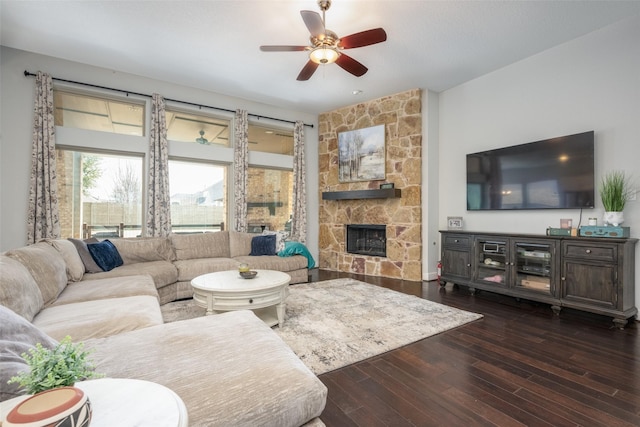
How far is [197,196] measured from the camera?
16.7ft

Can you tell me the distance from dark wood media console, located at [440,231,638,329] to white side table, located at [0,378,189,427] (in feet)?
12.5

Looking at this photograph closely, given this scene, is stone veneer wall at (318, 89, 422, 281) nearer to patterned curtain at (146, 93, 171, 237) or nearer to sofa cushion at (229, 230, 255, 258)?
sofa cushion at (229, 230, 255, 258)

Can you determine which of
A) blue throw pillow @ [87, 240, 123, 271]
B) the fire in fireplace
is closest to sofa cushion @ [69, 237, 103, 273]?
blue throw pillow @ [87, 240, 123, 271]

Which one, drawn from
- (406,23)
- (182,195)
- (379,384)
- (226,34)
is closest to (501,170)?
(406,23)

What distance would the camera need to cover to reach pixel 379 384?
1920 mm

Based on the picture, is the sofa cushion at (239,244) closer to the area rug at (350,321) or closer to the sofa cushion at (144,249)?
the sofa cushion at (144,249)

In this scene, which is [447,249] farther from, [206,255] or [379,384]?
[206,255]

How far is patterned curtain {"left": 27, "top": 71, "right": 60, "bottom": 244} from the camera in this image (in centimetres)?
370

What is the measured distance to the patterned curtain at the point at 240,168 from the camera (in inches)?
203

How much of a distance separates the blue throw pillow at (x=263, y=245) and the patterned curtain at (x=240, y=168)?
643 millimetres

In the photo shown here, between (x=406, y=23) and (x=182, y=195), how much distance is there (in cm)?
402

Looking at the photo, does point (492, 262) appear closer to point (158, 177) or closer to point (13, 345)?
point (13, 345)

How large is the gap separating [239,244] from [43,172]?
102 inches

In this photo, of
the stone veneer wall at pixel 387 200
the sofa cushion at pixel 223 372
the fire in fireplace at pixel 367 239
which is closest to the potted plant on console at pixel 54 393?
the sofa cushion at pixel 223 372
